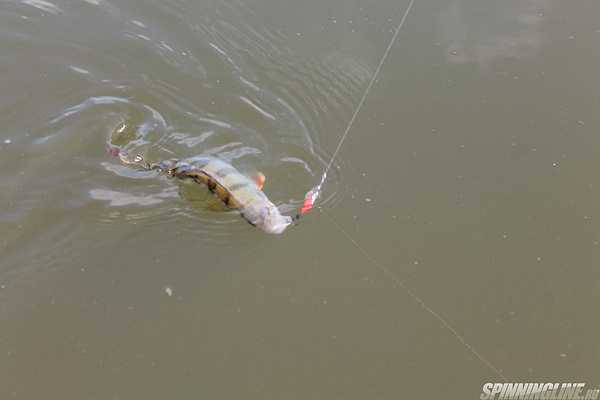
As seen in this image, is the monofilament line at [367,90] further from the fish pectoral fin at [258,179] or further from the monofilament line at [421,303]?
the monofilament line at [421,303]

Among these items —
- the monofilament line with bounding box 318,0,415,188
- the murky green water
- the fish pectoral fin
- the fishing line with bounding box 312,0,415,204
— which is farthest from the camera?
the monofilament line with bounding box 318,0,415,188

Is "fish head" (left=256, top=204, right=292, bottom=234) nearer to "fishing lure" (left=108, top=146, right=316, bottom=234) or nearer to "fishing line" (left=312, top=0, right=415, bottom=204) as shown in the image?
"fishing lure" (left=108, top=146, right=316, bottom=234)

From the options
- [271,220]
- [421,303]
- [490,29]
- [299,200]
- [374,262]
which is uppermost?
[490,29]

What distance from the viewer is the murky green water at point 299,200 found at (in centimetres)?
432

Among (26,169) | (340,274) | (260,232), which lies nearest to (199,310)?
(260,232)

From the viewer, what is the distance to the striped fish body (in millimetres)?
4539

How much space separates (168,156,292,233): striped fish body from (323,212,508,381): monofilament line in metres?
0.52

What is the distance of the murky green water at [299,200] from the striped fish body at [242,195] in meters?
0.24

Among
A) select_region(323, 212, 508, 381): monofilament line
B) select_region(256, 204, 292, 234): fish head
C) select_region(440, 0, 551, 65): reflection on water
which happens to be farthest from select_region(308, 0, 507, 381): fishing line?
select_region(440, 0, 551, 65): reflection on water

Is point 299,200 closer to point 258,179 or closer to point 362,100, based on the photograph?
point 258,179

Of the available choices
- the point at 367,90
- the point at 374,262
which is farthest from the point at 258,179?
the point at 367,90

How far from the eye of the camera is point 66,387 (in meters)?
4.12

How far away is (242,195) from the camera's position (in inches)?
179

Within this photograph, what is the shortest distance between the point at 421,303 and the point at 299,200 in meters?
1.27
